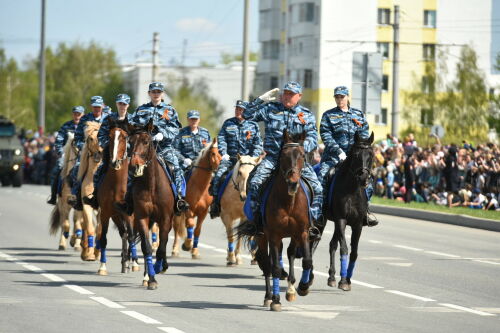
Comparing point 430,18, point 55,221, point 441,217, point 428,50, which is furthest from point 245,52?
point 430,18

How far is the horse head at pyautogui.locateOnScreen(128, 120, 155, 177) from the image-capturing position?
15.3 m

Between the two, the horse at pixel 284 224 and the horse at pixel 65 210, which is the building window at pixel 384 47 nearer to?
the horse at pixel 65 210

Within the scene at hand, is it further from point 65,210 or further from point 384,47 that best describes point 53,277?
point 384,47

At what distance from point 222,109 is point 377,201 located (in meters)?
98.7

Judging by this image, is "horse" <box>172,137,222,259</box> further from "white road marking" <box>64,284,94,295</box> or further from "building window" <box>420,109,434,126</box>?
"building window" <box>420,109,434,126</box>

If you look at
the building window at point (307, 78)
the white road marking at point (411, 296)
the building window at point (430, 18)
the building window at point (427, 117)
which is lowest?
the white road marking at point (411, 296)

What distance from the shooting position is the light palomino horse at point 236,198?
1858 centimetres

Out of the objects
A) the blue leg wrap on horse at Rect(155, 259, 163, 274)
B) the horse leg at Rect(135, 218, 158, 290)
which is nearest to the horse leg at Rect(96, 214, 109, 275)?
the blue leg wrap on horse at Rect(155, 259, 163, 274)

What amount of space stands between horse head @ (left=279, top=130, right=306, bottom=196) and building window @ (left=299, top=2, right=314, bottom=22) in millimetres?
82479

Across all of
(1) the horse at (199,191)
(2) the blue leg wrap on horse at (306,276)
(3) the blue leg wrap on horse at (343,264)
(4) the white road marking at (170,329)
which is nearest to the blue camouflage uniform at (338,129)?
(3) the blue leg wrap on horse at (343,264)

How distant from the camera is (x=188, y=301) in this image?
14.1 metres

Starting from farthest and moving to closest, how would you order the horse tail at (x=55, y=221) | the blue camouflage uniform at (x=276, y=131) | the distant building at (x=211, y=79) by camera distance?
1. the distant building at (x=211, y=79)
2. the horse tail at (x=55, y=221)
3. the blue camouflage uniform at (x=276, y=131)

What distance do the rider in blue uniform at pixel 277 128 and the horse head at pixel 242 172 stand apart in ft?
13.6

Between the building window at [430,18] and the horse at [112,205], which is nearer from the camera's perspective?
the horse at [112,205]
